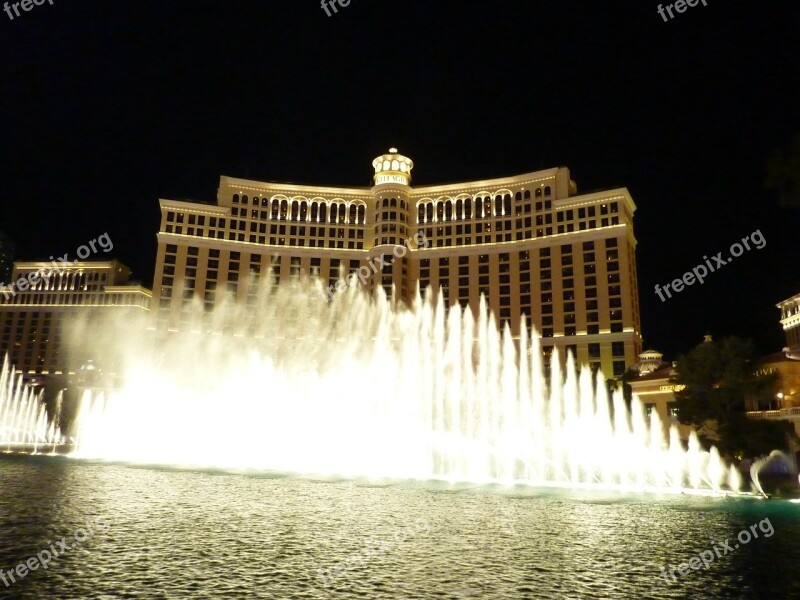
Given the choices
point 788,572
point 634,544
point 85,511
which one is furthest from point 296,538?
point 788,572

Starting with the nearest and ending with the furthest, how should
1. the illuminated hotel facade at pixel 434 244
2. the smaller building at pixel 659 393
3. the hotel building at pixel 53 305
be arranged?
the smaller building at pixel 659 393, the illuminated hotel facade at pixel 434 244, the hotel building at pixel 53 305

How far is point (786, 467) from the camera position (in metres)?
36.4

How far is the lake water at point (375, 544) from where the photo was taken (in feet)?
35.0

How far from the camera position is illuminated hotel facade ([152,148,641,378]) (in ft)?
289

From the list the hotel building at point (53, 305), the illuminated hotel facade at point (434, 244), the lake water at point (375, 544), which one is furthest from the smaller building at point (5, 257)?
the lake water at point (375, 544)

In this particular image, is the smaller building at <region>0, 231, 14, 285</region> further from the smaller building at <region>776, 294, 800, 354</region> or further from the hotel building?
the smaller building at <region>776, 294, 800, 354</region>

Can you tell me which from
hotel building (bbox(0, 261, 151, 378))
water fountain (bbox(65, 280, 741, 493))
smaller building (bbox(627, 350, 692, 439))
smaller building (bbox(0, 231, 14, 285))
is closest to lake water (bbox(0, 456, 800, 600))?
water fountain (bbox(65, 280, 741, 493))

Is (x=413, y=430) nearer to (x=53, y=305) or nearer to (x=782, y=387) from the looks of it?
(x=782, y=387)

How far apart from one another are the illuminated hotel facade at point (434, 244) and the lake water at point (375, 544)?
66560 mm

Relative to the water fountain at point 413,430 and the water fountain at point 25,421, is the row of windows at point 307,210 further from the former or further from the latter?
the water fountain at point 25,421

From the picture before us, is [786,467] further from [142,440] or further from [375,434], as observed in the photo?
[142,440]

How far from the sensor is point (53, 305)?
118m

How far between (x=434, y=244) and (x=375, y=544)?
85827 millimetres

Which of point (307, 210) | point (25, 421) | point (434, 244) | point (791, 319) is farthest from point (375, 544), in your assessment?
point (791, 319)
